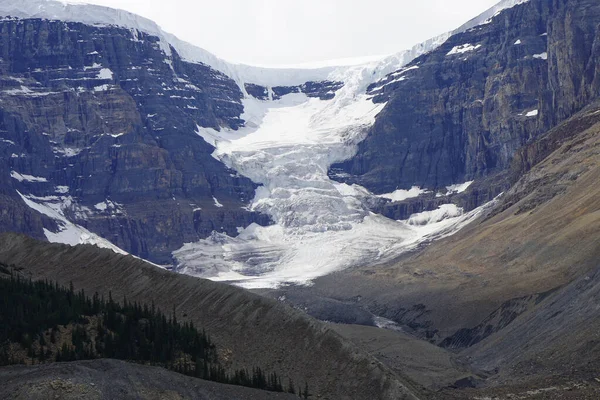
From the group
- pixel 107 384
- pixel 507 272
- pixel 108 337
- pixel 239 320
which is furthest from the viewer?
pixel 507 272

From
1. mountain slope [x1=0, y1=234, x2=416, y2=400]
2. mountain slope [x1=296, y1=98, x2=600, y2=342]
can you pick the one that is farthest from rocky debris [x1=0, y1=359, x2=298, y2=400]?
mountain slope [x1=296, y1=98, x2=600, y2=342]

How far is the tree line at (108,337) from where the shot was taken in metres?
74.9

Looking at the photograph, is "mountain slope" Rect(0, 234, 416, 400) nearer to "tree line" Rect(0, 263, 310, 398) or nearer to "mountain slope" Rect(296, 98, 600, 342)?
"tree line" Rect(0, 263, 310, 398)

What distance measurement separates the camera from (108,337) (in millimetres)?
79500

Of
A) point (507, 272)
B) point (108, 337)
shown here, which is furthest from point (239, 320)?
point (507, 272)

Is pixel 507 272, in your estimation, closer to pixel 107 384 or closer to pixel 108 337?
pixel 108 337

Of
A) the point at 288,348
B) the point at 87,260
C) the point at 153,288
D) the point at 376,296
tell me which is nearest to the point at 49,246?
the point at 87,260

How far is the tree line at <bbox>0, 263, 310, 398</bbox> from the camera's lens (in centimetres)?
7494

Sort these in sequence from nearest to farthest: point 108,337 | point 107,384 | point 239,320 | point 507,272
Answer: point 107,384 → point 108,337 → point 239,320 → point 507,272

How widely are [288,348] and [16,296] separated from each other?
63.1 ft

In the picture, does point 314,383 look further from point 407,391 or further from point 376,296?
point 376,296

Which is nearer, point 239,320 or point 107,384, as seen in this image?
point 107,384

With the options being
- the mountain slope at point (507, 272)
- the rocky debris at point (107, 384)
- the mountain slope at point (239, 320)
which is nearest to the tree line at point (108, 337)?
the mountain slope at point (239, 320)

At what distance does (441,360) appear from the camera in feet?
397
